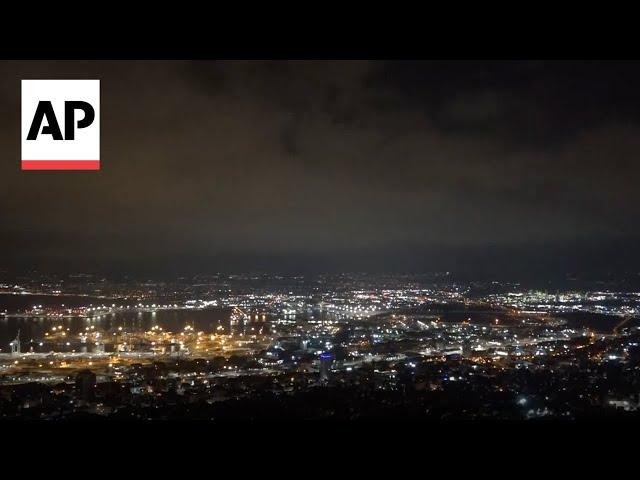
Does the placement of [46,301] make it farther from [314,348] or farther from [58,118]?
[58,118]

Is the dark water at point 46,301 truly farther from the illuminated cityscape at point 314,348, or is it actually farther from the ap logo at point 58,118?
the ap logo at point 58,118

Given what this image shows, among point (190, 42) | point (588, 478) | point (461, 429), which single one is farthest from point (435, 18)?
point (588, 478)

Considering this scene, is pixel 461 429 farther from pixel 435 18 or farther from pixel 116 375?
pixel 116 375

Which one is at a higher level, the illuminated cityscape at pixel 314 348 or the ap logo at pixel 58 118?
the ap logo at pixel 58 118

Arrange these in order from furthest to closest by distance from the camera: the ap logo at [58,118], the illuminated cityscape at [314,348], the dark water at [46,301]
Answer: the dark water at [46,301] → the illuminated cityscape at [314,348] → the ap logo at [58,118]

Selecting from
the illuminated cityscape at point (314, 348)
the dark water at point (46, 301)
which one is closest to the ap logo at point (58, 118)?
the illuminated cityscape at point (314, 348)

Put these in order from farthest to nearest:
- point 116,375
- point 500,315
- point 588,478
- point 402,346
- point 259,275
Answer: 1. point 259,275
2. point 500,315
3. point 402,346
4. point 116,375
5. point 588,478

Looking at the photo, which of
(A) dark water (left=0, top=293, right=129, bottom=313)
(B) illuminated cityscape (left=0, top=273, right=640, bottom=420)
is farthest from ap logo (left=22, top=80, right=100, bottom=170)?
(A) dark water (left=0, top=293, right=129, bottom=313)

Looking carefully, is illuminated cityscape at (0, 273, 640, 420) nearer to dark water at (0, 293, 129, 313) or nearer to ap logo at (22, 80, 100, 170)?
dark water at (0, 293, 129, 313)
